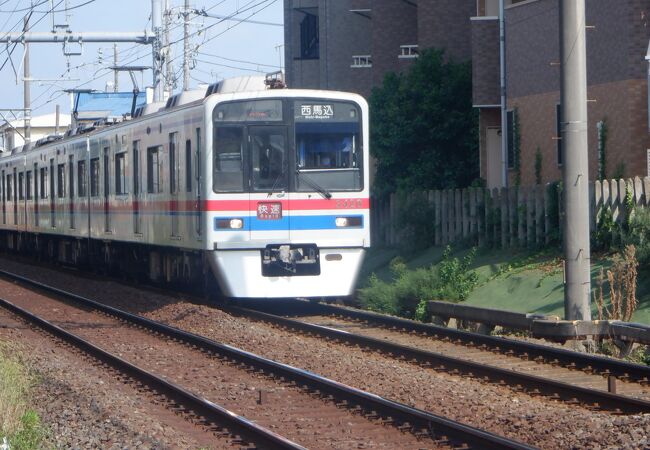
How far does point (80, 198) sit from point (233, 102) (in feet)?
33.6

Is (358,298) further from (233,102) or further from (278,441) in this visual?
(278,441)

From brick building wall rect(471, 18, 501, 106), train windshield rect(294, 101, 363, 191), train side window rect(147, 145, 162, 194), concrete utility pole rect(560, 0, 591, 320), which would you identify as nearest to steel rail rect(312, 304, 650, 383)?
concrete utility pole rect(560, 0, 591, 320)

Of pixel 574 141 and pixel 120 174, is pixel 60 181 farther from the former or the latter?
pixel 574 141

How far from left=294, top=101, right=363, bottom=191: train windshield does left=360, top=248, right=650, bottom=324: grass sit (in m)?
2.75

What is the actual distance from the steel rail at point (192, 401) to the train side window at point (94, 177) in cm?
904

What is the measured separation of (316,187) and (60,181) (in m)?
13.1

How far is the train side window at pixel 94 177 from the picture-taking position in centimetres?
2505

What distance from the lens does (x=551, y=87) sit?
23.2 m

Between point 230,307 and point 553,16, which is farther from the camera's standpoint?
point 553,16

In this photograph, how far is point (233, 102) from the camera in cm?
1750

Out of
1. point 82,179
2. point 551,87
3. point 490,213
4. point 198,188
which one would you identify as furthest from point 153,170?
point 551,87

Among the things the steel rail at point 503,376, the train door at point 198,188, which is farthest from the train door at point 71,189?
the steel rail at point 503,376

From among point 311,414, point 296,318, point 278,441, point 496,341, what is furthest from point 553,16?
point 278,441

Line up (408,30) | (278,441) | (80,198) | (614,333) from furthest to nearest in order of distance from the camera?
(408,30) < (80,198) < (614,333) < (278,441)
